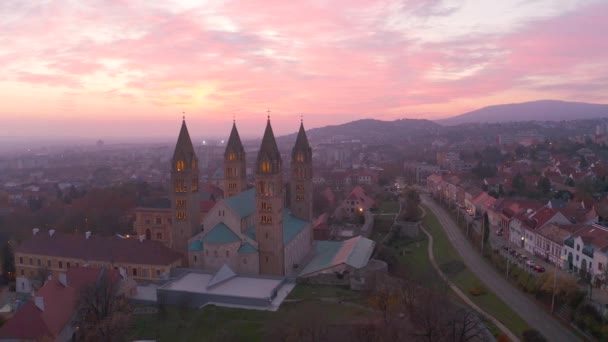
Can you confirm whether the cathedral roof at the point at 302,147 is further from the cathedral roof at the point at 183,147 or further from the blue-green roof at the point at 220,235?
the blue-green roof at the point at 220,235

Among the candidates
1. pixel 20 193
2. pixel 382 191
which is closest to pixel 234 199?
pixel 382 191

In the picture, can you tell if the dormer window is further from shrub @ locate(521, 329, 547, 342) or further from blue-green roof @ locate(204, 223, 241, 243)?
shrub @ locate(521, 329, 547, 342)

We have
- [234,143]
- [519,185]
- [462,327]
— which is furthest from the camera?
[519,185]

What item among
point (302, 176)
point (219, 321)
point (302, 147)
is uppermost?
point (302, 147)

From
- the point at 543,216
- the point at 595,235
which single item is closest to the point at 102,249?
the point at 595,235

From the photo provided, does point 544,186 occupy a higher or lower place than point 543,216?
higher

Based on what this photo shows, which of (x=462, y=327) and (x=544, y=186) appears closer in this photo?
(x=462, y=327)

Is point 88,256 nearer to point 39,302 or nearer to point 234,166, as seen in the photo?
Answer: point 39,302
